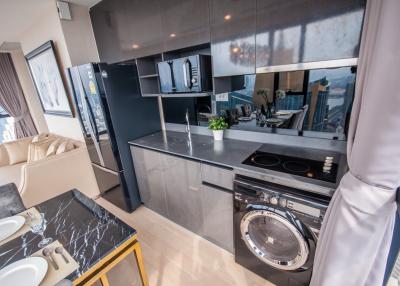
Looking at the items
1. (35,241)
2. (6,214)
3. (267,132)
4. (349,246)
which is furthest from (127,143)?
(349,246)

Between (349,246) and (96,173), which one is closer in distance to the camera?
(349,246)

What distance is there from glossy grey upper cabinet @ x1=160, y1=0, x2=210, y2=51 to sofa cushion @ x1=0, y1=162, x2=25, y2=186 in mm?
2879

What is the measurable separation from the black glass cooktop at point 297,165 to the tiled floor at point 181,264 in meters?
0.95

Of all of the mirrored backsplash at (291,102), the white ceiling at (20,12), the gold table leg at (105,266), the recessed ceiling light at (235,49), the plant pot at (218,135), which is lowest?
the gold table leg at (105,266)

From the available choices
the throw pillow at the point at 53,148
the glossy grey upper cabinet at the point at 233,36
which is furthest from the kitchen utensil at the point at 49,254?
the throw pillow at the point at 53,148

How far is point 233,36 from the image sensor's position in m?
1.44

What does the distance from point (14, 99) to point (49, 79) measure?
2.05 m

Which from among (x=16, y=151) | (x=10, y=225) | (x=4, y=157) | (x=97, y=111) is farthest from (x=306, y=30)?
(x=4, y=157)

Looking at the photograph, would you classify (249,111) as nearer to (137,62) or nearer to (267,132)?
(267,132)

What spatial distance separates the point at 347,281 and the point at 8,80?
5.99 meters

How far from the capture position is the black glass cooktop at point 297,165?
123 cm

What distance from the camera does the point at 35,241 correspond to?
1094 millimetres

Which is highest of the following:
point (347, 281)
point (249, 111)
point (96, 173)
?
point (249, 111)

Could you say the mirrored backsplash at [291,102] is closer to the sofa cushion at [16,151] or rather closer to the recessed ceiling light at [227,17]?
the recessed ceiling light at [227,17]
